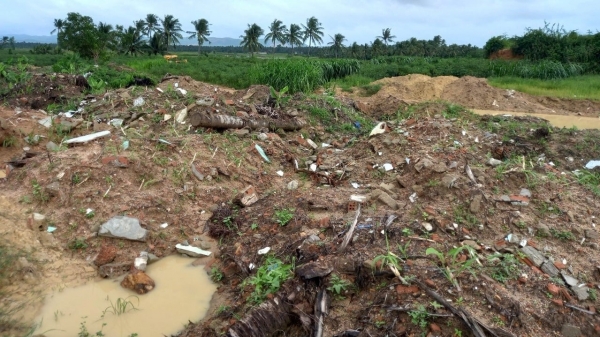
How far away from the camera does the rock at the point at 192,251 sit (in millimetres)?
4316

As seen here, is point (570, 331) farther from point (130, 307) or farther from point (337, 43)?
point (337, 43)

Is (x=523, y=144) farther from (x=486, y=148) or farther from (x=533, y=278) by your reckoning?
(x=533, y=278)

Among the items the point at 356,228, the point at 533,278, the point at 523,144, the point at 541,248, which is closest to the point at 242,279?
the point at 356,228

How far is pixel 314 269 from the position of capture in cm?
334

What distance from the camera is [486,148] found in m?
6.45

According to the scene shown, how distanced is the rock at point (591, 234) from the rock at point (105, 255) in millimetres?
4422

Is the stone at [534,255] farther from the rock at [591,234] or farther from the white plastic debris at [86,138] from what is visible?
the white plastic debris at [86,138]

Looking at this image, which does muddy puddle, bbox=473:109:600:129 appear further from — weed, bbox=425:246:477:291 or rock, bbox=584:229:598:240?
weed, bbox=425:246:477:291

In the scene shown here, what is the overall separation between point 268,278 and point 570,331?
2.13 metres

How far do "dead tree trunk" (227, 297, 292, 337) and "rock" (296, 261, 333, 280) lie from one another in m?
0.26

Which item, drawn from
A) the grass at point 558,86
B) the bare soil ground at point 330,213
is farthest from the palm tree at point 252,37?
the bare soil ground at point 330,213

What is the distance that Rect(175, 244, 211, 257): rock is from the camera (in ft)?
14.2

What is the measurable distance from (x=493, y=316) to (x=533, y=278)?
69cm

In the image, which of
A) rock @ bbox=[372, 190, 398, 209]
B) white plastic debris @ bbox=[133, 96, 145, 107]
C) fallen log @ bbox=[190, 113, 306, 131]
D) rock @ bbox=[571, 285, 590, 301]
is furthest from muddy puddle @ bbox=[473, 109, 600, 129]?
white plastic debris @ bbox=[133, 96, 145, 107]
